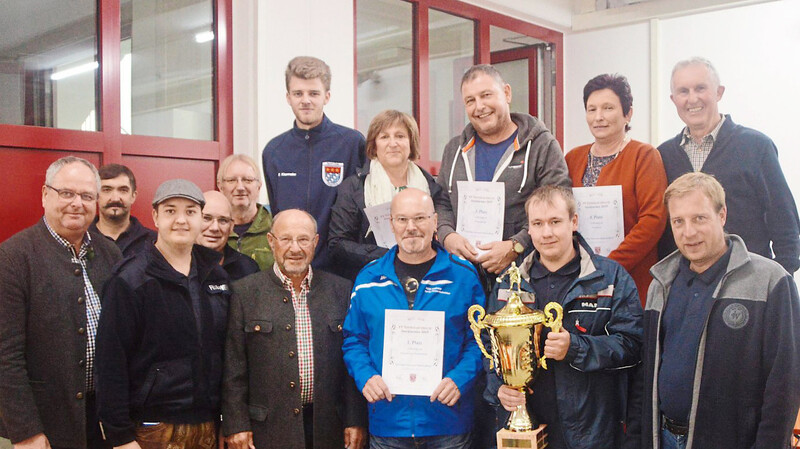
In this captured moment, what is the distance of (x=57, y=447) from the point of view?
8.84ft

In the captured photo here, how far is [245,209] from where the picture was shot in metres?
3.54

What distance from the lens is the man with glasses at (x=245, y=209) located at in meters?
3.45

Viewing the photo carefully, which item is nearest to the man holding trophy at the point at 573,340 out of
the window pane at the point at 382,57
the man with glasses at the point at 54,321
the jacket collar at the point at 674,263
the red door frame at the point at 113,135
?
the jacket collar at the point at 674,263

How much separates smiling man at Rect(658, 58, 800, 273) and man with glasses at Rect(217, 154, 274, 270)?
187 centimetres

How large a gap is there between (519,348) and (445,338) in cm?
38

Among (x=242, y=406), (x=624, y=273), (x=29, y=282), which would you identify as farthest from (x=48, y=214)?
(x=624, y=273)

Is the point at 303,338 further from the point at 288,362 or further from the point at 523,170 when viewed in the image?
the point at 523,170

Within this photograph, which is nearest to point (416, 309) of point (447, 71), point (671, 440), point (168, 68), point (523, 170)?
point (523, 170)

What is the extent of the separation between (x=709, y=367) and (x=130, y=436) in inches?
79.4

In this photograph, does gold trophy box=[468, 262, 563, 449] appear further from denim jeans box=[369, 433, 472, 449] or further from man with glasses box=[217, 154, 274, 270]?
man with glasses box=[217, 154, 274, 270]

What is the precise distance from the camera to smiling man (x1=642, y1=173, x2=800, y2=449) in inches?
90.7

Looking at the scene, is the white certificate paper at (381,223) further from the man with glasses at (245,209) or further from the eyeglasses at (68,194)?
the eyeglasses at (68,194)

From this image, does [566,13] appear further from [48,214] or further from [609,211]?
[48,214]

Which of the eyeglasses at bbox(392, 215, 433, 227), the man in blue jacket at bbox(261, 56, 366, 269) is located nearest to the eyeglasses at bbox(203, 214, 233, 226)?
the man in blue jacket at bbox(261, 56, 366, 269)
